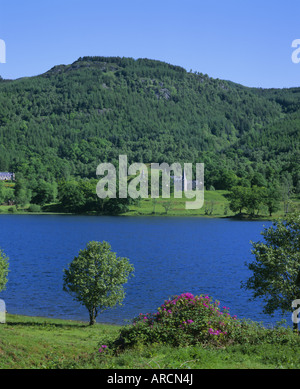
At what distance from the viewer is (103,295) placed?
1355 inches

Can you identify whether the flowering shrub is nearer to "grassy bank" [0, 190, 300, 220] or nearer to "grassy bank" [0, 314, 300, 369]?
"grassy bank" [0, 314, 300, 369]

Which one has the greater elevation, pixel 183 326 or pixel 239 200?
pixel 239 200

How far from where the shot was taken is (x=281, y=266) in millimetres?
27703

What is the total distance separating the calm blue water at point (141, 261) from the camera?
43.7 metres

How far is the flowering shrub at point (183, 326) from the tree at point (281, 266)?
27.2ft

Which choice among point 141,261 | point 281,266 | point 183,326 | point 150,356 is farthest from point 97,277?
point 141,261

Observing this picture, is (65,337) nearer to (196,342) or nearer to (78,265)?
(78,265)

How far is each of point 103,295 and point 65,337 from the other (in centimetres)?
677

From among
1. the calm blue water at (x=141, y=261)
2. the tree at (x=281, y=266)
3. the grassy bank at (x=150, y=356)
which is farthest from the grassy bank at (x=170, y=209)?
the grassy bank at (x=150, y=356)

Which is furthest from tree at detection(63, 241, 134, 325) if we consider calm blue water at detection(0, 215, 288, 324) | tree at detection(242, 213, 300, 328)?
tree at detection(242, 213, 300, 328)

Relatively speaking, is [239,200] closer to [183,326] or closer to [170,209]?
[170,209]

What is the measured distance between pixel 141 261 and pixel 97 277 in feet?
126
